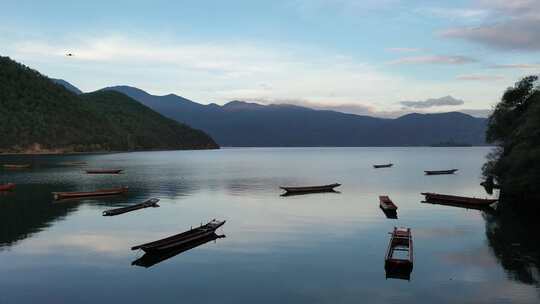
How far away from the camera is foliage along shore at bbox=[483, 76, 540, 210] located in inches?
2913

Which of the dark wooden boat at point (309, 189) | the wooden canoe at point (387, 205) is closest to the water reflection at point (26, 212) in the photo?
the dark wooden boat at point (309, 189)

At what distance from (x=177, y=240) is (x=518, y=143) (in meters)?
66.8

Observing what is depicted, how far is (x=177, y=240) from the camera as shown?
49656 mm

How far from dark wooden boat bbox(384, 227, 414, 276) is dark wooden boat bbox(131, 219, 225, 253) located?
68.7 feet

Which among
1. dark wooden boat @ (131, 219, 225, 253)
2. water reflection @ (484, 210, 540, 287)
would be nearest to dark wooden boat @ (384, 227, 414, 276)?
water reflection @ (484, 210, 540, 287)

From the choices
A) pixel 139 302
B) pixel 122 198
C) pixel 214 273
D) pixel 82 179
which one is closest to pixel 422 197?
pixel 122 198

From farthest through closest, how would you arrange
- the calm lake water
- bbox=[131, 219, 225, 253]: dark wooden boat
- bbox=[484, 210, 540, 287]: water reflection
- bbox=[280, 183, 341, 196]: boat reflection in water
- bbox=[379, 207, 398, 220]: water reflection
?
bbox=[280, 183, 341, 196]: boat reflection in water, bbox=[379, 207, 398, 220]: water reflection, bbox=[131, 219, 225, 253]: dark wooden boat, bbox=[484, 210, 540, 287]: water reflection, the calm lake water

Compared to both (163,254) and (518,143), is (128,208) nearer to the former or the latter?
(163,254)

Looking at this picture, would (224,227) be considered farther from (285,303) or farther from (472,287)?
(472,287)

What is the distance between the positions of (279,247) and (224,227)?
13.6m

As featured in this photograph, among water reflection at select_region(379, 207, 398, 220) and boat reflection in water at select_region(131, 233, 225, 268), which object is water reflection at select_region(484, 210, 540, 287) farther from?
boat reflection in water at select_region(131, 233, 225, 268)

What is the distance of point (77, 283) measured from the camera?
3838 centimetres

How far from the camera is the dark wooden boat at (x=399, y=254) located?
41031 mm

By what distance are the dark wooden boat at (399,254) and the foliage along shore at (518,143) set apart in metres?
33.8
